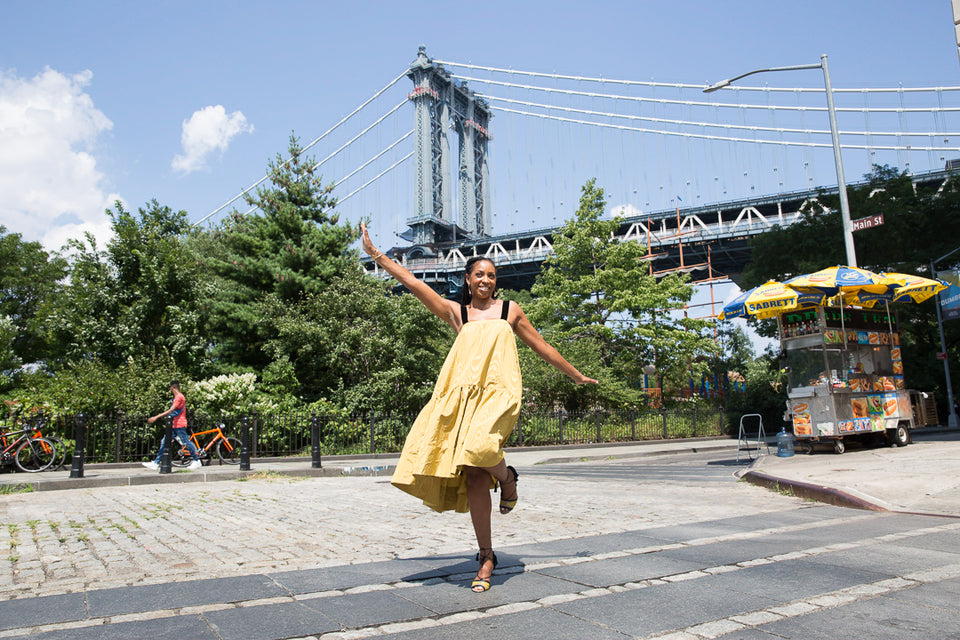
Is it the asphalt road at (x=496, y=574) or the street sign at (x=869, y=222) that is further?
the street sign at (x=869, y=222)

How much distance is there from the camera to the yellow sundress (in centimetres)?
318

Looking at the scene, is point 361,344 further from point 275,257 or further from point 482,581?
point 482,581

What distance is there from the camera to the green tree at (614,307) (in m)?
24.7

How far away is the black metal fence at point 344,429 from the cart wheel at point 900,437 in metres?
8.37

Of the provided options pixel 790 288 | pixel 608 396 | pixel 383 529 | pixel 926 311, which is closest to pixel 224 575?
pixel 383 529

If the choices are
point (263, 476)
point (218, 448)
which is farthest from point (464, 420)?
point (218, 448)

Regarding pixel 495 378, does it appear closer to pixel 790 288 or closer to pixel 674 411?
pixel 790 288

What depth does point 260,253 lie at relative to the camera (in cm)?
2241

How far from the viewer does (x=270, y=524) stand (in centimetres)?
578

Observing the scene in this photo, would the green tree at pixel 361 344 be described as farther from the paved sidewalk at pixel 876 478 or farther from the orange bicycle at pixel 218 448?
the paved sidewalk at pixel 876 478

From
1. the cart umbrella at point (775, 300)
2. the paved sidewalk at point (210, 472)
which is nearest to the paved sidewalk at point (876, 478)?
the cart umbrella at point (775, 300)

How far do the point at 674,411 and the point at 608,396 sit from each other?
114 inches

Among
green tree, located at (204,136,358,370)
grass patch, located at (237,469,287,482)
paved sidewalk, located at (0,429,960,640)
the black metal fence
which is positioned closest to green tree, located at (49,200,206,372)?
green tree, located at (204,136,358,370)

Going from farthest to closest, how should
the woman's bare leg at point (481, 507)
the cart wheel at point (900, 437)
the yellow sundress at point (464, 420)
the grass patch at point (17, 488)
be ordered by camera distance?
the cart wheel at point (900, 437), the grass patch at point (17, 488), the woman's bare leg at point (481, 507), the yellow sundress at point (464, 420)
